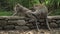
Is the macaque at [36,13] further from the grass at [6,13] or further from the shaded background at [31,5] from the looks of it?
the shaded background at [31,5]

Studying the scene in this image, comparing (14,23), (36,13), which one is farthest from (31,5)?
(14,23)

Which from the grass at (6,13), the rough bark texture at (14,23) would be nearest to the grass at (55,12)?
the rough bark texture at (14,23)

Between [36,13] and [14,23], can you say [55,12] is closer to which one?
[36,13]

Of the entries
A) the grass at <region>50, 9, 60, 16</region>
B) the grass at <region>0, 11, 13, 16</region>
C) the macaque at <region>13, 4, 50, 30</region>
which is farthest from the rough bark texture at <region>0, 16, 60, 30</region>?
the grass at <region>50, 9, 60, 16</region>

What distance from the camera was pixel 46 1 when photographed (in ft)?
34.0

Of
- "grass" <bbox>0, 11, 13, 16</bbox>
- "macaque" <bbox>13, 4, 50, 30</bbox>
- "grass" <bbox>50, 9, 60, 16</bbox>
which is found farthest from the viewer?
"grass" <bbox>50, 9, 60, 16</bbox>

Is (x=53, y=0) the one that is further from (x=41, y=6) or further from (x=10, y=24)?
(x=10, y=24)

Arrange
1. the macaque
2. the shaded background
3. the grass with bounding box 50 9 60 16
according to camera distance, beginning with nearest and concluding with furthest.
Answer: the macaque
the grass with bounding box 50 9 60 16
the shaded background

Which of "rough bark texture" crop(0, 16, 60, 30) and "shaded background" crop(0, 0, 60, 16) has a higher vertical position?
"shaded background" crop(0, 0, 60, 16)

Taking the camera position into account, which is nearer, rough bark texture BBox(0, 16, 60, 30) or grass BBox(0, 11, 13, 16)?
rough bark texture BBox(0, 16, 60, 30)

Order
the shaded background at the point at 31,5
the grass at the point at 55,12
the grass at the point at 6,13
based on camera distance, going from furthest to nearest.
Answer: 1. the shaded background at the point at 31,5
2. the grass at the point at 55,12
3. the grass at the point at 6,13

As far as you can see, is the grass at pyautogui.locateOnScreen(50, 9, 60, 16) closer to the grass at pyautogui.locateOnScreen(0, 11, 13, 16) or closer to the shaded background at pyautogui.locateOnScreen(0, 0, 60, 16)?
the shaded background at pyautogui.locateOnScreen(0, 0, 60, 16)

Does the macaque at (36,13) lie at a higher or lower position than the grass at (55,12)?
higher

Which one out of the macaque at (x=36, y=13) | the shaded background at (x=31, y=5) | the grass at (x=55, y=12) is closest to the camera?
the macaque at (x=36, y=13)
